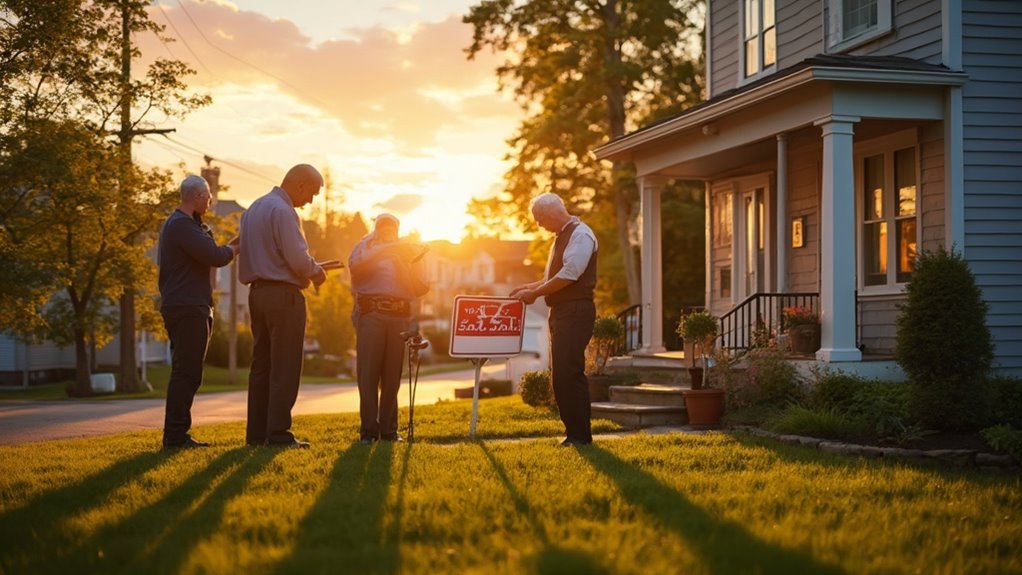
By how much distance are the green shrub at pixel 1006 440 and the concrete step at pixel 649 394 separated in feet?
13.2

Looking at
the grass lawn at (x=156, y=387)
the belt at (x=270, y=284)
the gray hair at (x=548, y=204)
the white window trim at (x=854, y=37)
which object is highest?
the white window trim at (x=854, y=37)

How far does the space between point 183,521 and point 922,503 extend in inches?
158

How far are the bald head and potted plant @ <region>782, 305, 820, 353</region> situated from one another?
618 centimetres

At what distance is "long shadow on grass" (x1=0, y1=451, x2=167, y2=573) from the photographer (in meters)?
4.77

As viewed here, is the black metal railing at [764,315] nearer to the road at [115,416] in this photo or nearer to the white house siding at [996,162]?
the white house siding at [996,162]

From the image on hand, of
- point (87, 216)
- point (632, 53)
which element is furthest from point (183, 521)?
point (632, 53)

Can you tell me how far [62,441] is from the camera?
404 inches

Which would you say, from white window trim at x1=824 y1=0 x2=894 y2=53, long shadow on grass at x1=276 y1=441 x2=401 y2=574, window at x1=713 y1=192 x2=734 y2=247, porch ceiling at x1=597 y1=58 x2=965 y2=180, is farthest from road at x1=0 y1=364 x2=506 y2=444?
white window trim at x1=824 y1=0 x2=894 y2=53

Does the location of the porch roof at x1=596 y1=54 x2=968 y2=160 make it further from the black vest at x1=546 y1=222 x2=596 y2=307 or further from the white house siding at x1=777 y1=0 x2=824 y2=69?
the black vest at x1=546 y1=222 x2=596 y2=307

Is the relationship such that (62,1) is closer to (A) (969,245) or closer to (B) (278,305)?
(B) (278,305)

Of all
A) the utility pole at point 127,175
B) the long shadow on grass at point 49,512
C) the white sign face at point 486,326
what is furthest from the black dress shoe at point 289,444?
the utility pole at point 127,175

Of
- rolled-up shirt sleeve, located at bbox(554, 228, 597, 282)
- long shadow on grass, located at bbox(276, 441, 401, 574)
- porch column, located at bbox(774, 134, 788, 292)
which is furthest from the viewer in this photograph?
porch column, located at bbox(774, 134, 788, 292)

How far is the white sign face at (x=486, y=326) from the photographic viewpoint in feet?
32.5

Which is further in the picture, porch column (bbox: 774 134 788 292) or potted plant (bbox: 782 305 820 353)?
porch column (bbox: 774 134 788 292)
